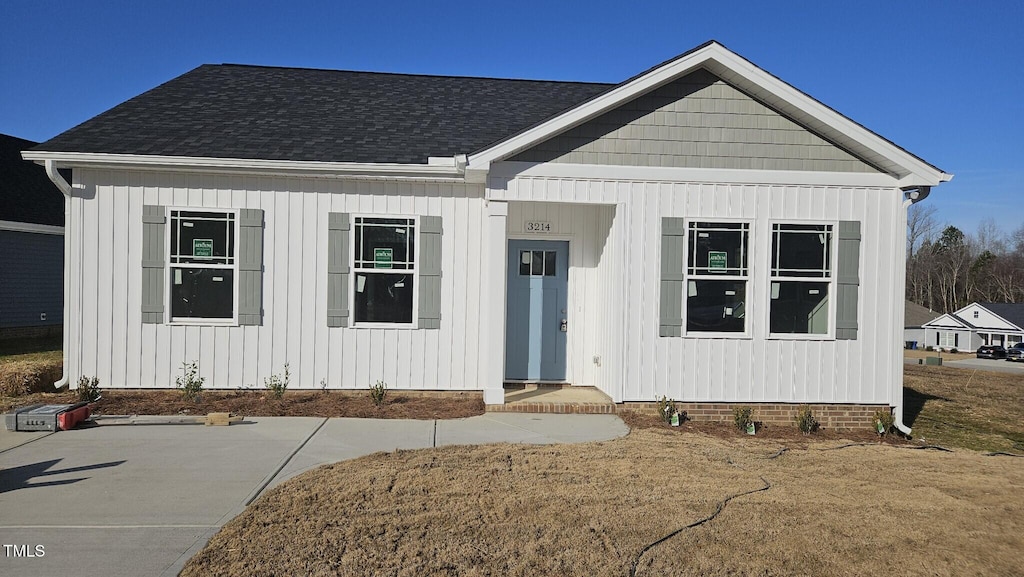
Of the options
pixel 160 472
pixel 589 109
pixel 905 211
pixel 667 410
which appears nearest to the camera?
pixel 160 472

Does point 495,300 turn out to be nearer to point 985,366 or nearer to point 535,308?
point 535,308

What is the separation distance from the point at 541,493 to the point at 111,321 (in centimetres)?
643

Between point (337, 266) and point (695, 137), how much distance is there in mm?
4847

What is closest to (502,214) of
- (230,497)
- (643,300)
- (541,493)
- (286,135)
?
(643,300)

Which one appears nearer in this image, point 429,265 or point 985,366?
point 429,265

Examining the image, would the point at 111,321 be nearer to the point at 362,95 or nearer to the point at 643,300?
the point at 362,95

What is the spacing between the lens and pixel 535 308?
33.1 feet

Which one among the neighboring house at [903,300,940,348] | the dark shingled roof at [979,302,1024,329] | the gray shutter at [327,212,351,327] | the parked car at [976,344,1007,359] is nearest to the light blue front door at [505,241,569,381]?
the gray shutter at [327,212,351,327]

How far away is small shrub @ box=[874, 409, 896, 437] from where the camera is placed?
862 centimetres

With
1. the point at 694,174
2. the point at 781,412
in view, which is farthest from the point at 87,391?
the point at 781,412

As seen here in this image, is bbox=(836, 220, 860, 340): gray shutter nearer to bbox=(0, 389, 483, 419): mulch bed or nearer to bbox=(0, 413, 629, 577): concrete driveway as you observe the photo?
bbox=(0, 413, 629, 577): concrete driveway

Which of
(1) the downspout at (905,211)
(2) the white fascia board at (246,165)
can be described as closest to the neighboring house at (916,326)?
(1) the downspout at (905,211)

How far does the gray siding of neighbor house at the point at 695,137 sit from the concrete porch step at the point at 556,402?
9.93ft

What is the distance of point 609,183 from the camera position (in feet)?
28.6
